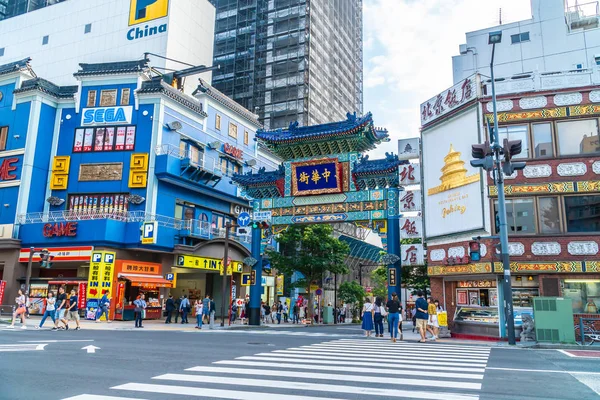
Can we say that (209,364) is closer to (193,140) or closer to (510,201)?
(510,201)

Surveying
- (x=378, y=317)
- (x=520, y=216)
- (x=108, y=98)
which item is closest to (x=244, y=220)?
(x=378, y=317)

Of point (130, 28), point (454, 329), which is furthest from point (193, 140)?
point (454, 329)

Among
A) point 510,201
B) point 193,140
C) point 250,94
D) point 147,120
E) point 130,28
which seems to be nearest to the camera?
point 510,201

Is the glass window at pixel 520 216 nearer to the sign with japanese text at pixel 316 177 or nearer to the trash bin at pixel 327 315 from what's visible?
the sign with japanese text at pixel 316 177

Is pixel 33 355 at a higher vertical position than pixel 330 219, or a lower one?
lower

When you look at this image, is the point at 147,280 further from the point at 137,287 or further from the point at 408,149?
the point at 408,149

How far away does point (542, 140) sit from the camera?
20953mm

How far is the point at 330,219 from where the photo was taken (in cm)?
2809

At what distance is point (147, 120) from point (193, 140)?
Result: 4.13m

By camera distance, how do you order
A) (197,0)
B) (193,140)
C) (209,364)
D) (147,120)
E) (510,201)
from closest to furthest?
(209,364) < (510,201) < (147,120) < (193,140) < (197,0)

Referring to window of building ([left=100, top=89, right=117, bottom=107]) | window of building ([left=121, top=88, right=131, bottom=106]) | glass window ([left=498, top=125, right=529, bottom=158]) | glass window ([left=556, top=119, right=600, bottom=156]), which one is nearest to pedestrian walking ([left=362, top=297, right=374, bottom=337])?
glass window ([left=498, top=125, right=529, bottom=158])

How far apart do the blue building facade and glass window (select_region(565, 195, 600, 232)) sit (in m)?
21.8

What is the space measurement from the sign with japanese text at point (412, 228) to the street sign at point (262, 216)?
299 inches

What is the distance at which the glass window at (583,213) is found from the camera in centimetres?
1972
